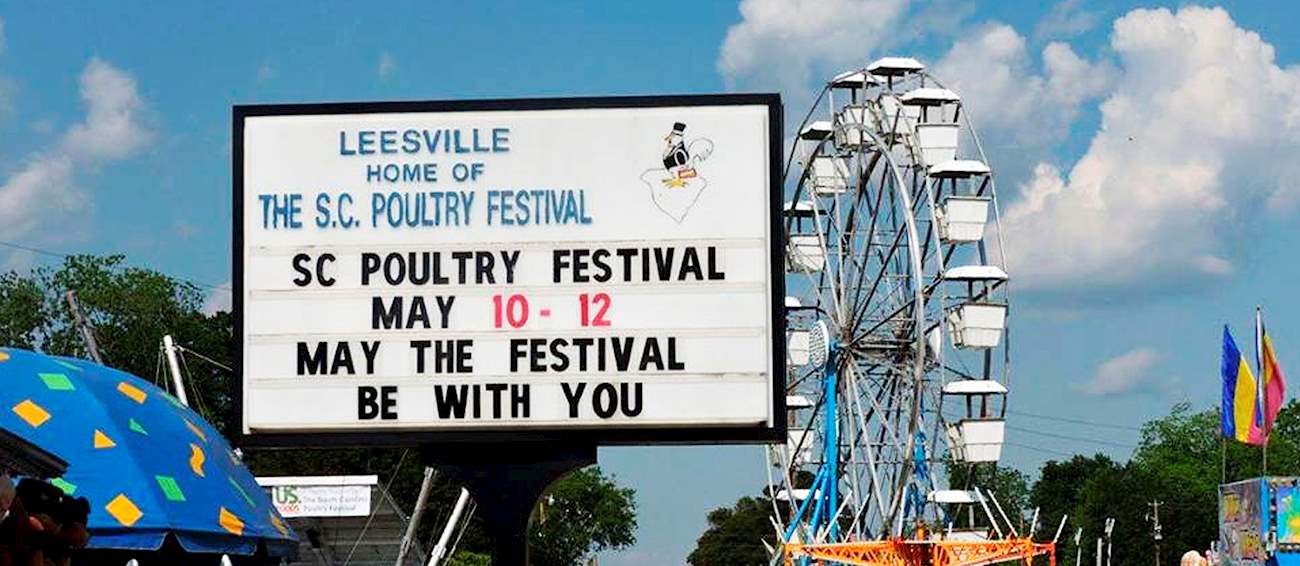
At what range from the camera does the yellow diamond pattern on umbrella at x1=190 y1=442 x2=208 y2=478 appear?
25438 millimetres

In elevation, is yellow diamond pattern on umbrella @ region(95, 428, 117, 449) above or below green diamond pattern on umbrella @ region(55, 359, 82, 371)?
below

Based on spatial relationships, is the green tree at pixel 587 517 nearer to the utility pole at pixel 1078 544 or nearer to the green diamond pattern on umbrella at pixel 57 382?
the utility pole at pixel 1078 544

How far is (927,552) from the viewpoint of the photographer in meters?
46.4

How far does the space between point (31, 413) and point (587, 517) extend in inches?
4580

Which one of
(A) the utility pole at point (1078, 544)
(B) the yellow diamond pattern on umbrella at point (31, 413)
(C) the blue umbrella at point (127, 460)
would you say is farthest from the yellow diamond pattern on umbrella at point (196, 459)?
(A) the utility pole at point (1078, 544)

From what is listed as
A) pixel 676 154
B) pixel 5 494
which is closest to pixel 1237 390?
pixel 676 154

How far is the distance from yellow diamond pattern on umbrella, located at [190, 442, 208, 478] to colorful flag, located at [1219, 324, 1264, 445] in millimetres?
27480

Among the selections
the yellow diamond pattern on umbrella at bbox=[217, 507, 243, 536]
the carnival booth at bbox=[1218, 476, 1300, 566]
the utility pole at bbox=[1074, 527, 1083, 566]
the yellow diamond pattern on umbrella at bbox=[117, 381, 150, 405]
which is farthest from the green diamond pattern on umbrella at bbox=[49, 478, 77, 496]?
the utility pole at bbox=[1074, 527, 1083, 566]

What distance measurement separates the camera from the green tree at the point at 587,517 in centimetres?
13262

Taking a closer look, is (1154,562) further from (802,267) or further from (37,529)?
(37,529)

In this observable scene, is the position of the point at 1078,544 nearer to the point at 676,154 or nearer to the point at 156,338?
the point at 156,338

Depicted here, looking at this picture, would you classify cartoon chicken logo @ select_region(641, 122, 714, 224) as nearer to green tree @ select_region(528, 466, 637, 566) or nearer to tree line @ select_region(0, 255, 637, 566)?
tree line @ select_region(0, 255, 637, 566)

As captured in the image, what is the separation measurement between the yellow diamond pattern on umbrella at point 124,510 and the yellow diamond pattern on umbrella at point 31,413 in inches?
50.7

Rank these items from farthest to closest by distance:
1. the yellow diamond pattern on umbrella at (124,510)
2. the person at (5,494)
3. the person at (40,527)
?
the yellow diamond pattern on umbrella at (124,510) → the person at (40,527) → the person at (5,494)
